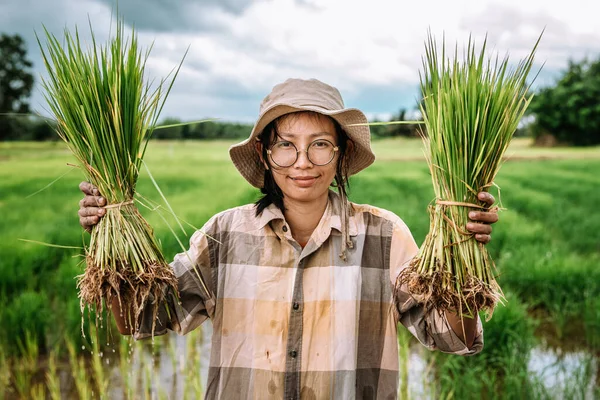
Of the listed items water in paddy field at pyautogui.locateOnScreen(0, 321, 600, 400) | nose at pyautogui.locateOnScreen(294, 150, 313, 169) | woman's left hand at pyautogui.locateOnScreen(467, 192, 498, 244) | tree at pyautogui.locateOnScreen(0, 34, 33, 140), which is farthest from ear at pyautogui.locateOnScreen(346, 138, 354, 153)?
tree at pyautogui.locateOnScreen(0, 34, 33, 140)

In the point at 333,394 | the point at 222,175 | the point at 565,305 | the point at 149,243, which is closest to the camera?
the point at 149,243

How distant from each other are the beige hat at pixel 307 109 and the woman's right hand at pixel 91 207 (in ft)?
1.51

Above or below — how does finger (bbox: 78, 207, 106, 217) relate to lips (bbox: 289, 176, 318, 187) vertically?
below

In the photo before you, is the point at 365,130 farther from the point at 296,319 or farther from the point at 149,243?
the point at 149,243

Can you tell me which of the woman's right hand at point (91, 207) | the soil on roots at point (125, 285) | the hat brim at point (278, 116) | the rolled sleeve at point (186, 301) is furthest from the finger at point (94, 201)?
the hat brim at point (278, 116)

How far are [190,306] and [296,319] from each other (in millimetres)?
333

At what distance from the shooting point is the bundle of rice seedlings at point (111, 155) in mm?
1501

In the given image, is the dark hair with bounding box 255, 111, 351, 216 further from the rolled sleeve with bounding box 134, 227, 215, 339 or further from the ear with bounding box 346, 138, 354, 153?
the rolled sleeve with bounding box 134, 227, 215, 339

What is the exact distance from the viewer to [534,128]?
3319 cm

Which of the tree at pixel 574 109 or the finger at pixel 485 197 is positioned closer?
the finger at pixel 485 197

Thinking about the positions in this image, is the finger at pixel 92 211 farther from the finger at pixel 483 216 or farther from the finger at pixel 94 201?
the finger at pixel 483 216

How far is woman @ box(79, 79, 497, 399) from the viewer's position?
1682 millimetres

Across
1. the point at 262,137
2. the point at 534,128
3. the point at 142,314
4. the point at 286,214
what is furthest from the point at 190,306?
the point at 534,128

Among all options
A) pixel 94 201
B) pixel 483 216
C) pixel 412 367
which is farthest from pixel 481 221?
pixel 412 367
